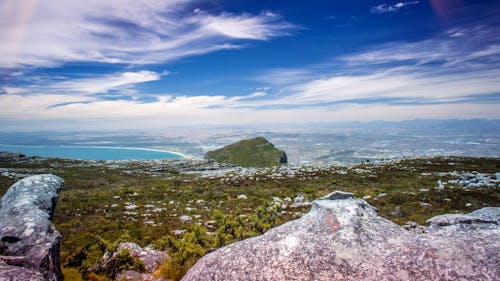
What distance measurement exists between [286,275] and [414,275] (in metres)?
2.80

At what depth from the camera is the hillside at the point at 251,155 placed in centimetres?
8406

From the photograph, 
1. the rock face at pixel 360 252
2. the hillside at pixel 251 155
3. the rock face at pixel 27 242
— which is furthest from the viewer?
the hillside at pixel 251 155

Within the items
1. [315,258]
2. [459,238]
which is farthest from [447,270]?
[315,258]

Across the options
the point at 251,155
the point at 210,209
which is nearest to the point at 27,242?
the point at 210,209

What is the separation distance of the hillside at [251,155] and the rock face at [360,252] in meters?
73.2

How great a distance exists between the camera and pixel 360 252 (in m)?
5.91

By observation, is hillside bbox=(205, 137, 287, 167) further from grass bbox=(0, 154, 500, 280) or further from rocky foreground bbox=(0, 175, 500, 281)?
rocky foreground bbox=(0, 175, 500, 281)

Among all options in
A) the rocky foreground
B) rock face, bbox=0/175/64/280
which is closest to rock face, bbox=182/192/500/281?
the rocky foreground

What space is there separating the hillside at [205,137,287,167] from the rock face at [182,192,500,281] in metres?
73.2

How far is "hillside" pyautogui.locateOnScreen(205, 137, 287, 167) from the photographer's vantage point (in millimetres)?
84062

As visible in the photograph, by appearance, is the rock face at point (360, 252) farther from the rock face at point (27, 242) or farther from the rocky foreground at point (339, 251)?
the rock face at point (27, 242)

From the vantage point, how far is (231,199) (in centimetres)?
2688

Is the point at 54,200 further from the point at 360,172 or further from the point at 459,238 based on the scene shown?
the point at 360,172

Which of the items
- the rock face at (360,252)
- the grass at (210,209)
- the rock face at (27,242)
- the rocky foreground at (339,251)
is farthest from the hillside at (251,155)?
the rock face at (360,252)
